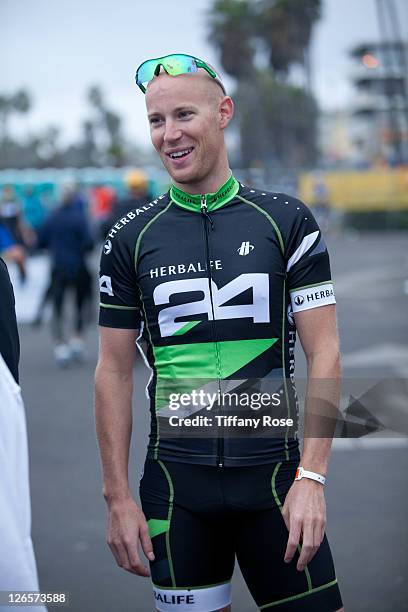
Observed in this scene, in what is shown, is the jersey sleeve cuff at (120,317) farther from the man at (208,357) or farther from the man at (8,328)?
the man at (8,328)

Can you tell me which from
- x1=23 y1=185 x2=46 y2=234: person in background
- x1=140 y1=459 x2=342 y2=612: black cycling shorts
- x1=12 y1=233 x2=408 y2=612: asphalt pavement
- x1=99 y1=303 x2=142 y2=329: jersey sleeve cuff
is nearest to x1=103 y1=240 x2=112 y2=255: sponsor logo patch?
x1=99 y1=303 x2=142 y2=329: jersey sleeve cuff

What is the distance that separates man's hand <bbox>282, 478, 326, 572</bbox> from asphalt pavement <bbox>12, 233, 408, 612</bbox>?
0.43m

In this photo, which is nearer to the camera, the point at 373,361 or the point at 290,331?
the point at 290,331

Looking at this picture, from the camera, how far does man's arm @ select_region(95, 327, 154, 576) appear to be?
2.99 meters

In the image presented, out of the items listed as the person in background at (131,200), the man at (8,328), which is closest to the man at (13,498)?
the man at (8,328)

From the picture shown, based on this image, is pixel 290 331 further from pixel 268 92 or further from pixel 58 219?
pixel 268 92

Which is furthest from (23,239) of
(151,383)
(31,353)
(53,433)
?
(151,383)

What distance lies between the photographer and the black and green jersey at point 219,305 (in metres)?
3.00

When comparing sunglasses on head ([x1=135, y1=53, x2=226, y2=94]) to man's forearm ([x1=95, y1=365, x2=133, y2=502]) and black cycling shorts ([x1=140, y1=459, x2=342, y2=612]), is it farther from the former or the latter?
black cycling shorts ([x1=140, y1=459, x2=342, y2=612])

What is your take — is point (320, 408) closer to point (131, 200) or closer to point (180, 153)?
point (180, 153)

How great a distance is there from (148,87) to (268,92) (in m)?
97.9

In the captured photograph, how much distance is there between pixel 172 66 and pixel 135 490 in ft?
13.7

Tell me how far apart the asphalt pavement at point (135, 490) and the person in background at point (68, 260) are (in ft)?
1.23

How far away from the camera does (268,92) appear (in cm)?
9900
